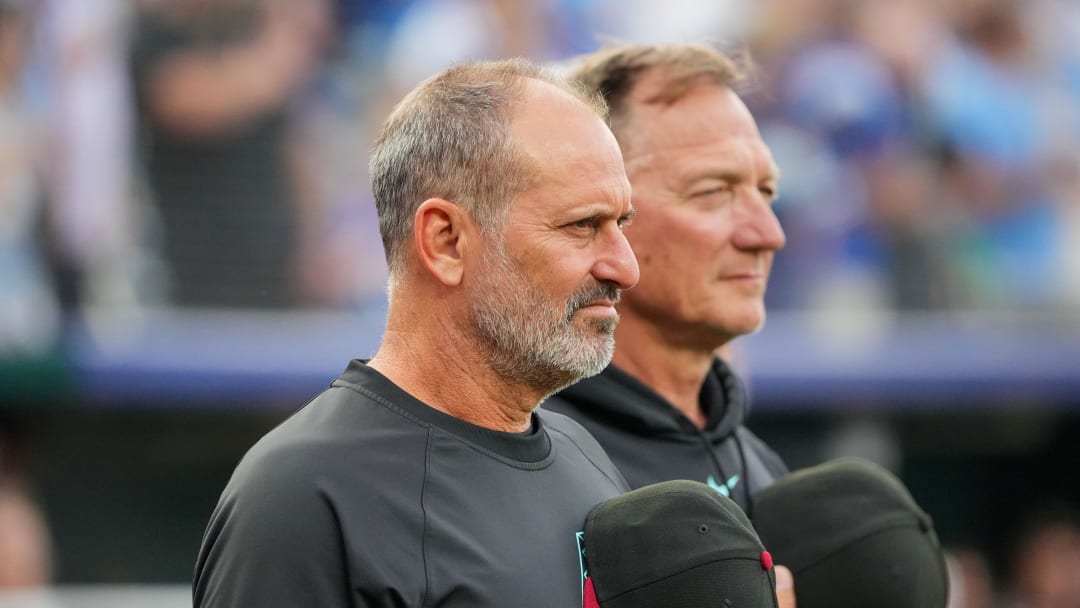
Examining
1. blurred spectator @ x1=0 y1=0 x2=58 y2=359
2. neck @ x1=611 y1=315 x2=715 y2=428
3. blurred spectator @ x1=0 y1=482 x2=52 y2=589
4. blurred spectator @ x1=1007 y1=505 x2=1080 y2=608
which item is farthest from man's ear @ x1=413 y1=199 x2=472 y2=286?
blurred spectator @ x1=1007 y1=505 x2=1080 y2=608

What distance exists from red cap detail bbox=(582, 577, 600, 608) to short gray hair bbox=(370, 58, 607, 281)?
49 cm

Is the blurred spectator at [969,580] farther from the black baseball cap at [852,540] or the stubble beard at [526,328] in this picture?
the stubble beard at [526,328]

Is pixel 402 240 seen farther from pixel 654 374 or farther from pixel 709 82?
pixel 709 82

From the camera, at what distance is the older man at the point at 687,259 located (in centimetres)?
261

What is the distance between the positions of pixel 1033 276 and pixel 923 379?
1137 millimetres

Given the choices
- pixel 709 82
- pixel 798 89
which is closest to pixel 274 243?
pixel 798 89

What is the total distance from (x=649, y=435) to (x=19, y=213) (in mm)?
4568

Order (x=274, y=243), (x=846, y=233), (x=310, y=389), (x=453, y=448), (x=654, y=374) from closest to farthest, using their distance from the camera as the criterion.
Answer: (x=453, y=448) < (x=654, y=374) < (x=310, y=389) < (x=274, y=243) < (x=846, y=233)

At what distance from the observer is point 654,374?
2.72 metres

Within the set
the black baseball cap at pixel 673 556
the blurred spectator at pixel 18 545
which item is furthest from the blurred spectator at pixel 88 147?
the black baseball cap at pixel 673 556

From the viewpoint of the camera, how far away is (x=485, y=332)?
6.60 feet

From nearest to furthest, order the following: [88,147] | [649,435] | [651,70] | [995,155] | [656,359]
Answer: [649,435]
[656,359]
[651,70]
[88,147]
[995,155]

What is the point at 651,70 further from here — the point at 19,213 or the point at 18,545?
the point at 19,213

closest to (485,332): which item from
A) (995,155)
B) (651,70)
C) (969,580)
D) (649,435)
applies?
(649,435)
